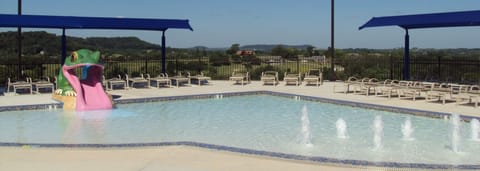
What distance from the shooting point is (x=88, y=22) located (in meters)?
17.3

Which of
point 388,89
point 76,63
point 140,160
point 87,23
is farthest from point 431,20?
point 140,160

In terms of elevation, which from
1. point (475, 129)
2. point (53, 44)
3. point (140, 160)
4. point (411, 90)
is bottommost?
point (140, 160)

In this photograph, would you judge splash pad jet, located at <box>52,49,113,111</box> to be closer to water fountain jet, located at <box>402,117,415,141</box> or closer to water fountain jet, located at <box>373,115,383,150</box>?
water fountain jet, located at <box>373,115,383,150</box>

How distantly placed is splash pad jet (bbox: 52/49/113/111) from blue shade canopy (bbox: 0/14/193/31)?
3278mm

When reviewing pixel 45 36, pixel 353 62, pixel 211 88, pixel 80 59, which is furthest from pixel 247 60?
pixel 80 59

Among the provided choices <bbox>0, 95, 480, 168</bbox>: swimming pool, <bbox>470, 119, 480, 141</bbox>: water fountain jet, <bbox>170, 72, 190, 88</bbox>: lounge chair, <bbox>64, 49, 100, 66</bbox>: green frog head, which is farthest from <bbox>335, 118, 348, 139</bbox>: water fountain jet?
<bbox>170, 72, 190, 88</bbox>: lounge chair

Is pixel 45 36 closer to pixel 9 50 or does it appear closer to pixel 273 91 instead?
pixel 9 50

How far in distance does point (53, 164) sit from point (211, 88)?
1173 cm

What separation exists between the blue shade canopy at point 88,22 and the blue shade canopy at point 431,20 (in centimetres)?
655

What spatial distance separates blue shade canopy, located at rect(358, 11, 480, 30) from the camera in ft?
48.6

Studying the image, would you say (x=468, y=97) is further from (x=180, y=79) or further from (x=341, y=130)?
(x=180, y=79)

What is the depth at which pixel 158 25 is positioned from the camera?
18.9 meters

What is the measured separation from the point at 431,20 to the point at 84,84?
9.76m

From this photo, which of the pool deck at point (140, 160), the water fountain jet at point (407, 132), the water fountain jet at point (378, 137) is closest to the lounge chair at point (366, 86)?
the water fountain jet at point (407, 132)
